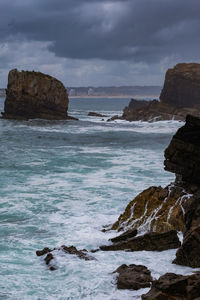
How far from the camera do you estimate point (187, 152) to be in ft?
49.5

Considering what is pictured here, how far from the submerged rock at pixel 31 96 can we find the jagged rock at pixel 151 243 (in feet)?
204

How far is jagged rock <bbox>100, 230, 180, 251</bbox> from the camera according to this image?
12.5 metres

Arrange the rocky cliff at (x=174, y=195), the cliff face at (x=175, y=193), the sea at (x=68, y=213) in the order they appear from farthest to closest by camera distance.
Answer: the cliff face at (x=175, y=193) < the rocky cliff at (x=174, y=195) < the sea at (x=68, y=213)

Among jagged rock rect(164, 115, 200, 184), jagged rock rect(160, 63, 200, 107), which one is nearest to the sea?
jagged rock rect(164, 115, 200, 184)

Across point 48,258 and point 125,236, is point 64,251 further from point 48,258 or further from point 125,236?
point 125,236

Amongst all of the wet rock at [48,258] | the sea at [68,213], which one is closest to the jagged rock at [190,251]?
the sea at [68,213]

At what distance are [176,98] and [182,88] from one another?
8.43 ft

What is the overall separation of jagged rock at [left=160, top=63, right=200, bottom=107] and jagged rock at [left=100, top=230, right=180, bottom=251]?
74.7 metres

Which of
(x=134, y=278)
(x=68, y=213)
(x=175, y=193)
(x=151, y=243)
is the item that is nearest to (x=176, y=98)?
(x=68, y=213)

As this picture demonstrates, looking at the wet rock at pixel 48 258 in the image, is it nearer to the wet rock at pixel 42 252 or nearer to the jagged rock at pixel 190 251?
the wet rock at pixel 42 252

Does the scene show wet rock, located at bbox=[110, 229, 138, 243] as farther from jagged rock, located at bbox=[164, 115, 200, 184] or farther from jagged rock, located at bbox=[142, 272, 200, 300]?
jagged rock, located at bbox=[142, 272, 200, 300]

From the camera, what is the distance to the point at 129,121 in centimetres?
7775

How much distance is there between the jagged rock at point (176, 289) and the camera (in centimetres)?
779

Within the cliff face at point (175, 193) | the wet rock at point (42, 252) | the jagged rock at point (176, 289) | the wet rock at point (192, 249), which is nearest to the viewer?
the jagged rock at point (176, 289)
